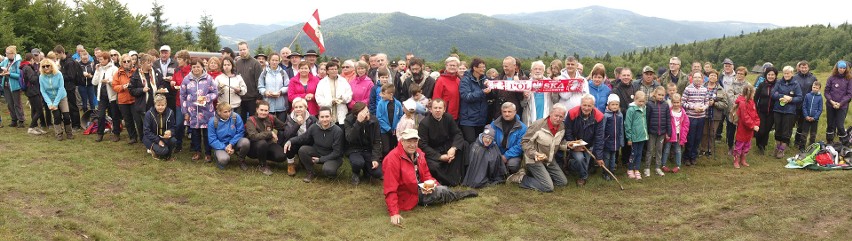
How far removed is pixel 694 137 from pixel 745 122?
1.03m

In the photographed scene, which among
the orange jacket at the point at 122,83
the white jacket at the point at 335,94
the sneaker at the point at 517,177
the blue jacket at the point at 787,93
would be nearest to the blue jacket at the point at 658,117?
the sneaker at the point at 517,177

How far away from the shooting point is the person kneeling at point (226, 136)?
9.40m

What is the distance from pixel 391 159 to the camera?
735 centimetres

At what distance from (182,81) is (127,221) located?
3.96m

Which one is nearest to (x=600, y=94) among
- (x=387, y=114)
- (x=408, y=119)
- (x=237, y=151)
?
(x=408, y=119)

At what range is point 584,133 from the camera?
9180 millimetres

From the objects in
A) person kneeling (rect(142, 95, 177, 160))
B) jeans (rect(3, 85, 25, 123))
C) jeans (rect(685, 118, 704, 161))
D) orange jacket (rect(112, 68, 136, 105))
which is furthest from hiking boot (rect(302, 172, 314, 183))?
jeans (rect(3, 85, 25, 123))

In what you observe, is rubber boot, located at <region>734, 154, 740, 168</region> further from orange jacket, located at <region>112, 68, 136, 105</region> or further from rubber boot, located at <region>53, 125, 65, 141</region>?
rubber boot, located at <region>53, 125, 65, 141</region>

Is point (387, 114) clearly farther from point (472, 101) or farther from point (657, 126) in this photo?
point (657, 126)

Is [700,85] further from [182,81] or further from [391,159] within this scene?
[182,81]

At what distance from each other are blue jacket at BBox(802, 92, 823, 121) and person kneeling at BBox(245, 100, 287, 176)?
34.5ft

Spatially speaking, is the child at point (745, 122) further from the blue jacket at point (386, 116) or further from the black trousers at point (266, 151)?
the black trousers at point (266, 151)

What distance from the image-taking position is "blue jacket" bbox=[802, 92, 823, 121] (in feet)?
36.8

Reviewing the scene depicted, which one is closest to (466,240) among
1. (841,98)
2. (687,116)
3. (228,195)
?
(228,195)
